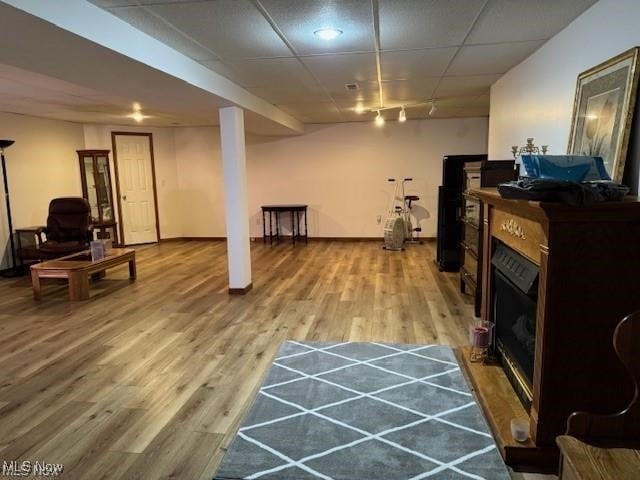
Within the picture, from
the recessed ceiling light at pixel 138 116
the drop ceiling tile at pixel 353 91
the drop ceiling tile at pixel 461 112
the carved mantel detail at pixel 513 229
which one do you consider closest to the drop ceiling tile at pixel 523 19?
the carved mantel detail at pixel 513 229

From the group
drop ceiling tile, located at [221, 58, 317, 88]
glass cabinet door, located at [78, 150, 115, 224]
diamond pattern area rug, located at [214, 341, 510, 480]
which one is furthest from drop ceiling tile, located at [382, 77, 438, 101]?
glass cabinet door, located at [78, 150, 115, 224]

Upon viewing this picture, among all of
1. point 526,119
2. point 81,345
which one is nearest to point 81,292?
point 81,345

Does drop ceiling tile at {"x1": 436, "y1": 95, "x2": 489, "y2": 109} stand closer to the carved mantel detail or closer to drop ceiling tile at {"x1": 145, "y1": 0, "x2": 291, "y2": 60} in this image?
drop ceiling tile at {"x1": 145, "y1": 0, "x2": 291, "y2": 60}

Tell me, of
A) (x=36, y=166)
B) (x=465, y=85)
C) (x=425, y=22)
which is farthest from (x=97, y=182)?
(x=425, y=22)

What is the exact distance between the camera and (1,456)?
2.12 meters

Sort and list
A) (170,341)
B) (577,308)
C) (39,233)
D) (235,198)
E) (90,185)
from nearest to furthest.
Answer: (577,308) < (170,341) < (235,198) < (39,233) < (90,185)

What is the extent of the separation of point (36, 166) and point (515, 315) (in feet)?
23.2

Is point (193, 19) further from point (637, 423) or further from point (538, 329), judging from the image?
point (637, 423)

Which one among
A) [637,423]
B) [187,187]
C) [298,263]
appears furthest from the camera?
[187,187]

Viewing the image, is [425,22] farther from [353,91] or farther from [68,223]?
[68,223]

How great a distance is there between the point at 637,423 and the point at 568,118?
6.92 feet

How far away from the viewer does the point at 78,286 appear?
4.73 metres

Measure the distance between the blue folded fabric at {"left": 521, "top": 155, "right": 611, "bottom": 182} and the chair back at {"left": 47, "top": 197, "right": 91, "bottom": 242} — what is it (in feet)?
19.5

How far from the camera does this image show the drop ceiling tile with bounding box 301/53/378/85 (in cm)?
355
